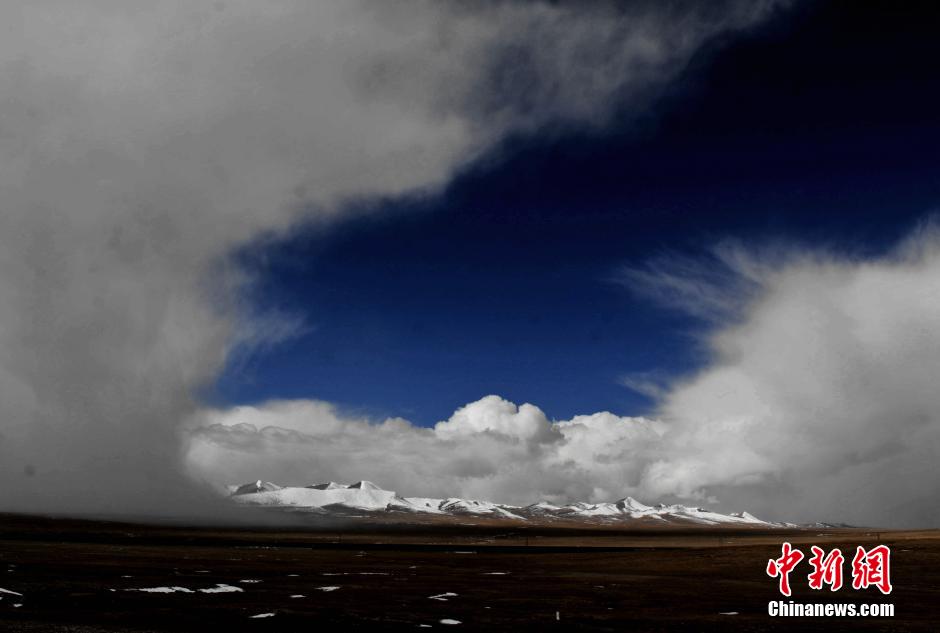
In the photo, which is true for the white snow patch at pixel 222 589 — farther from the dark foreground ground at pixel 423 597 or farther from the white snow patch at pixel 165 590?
the white snow patch at pixel 165 590

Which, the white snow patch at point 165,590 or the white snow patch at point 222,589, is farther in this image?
the white snow patch at point 222,589

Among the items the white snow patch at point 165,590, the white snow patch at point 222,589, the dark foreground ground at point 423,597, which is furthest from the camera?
the white snow patch at point 222,589

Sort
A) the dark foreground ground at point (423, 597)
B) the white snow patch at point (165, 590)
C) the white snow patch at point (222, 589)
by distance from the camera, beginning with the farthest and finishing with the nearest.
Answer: the white snow patch at point (222, 589)
the white snow patch at point (165, 590)
the dark foreground ground at point (423, 597)

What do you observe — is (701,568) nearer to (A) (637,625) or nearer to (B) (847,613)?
(B) (847,613)

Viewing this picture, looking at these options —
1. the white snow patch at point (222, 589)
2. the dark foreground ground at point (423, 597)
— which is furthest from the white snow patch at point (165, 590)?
the white snow patch at point (222, 589)

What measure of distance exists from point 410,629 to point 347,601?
10.9 metres

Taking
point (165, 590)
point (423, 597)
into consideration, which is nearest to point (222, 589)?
point (165, 590)

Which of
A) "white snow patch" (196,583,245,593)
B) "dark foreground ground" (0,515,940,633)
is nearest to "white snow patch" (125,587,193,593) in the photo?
"dark foreground ground" (0,515,940,633)

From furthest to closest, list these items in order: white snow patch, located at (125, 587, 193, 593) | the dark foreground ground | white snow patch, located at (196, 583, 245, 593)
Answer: white snow patch, located at (196, 583, 245, 593)
white snow patch, located at (125, 587, 193, 593)
the dark foreground ground

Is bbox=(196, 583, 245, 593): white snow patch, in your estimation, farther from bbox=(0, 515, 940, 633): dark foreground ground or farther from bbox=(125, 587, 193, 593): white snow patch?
bbox=(125, 587, 193, 593): white snow patch

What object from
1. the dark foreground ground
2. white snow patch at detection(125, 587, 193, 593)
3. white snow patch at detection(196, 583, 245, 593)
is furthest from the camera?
white snow patch at detection(196, 583, 245, 593)

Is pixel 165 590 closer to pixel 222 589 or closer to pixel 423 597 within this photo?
pixel 222 589

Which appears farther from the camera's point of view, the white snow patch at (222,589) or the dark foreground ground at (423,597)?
the white snow patch at (222,589)

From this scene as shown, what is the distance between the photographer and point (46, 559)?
2758 inches
